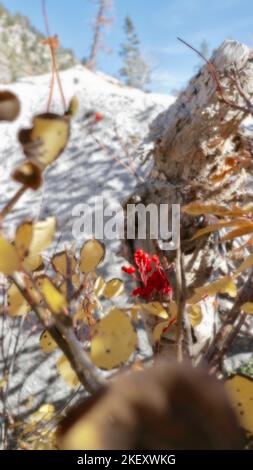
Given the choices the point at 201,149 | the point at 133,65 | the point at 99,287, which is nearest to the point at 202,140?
the point at 201,149

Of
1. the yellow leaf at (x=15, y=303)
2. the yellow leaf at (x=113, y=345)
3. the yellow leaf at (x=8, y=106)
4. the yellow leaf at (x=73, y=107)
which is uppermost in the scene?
the yellow leaf at (x=73, y=107)

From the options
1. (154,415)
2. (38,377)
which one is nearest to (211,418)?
(154,415)

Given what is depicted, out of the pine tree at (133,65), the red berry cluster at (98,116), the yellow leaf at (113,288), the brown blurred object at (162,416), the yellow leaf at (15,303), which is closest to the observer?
the brown blurred object at (162,416)

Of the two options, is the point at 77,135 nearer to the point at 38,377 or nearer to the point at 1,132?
the point at 1,132

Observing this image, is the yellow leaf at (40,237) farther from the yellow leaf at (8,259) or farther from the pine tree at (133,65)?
the pine tree at (133,65)

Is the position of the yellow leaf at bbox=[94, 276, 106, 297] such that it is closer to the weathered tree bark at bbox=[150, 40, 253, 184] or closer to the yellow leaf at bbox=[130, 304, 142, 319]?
the yellow leaf at bbox=[130, 304, 142, 319]

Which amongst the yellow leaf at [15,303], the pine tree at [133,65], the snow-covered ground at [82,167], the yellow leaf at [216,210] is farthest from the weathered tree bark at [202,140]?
the pine tree at [133,65]

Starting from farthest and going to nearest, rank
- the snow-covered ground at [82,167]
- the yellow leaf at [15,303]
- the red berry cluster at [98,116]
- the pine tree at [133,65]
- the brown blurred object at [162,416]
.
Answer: the pine tree at [133,65] → the red berry cluster at [98,116] → the snow-covered ground at [82,167] → the yellow leaf at [15,303] → the brown blurred object at [162,416]
